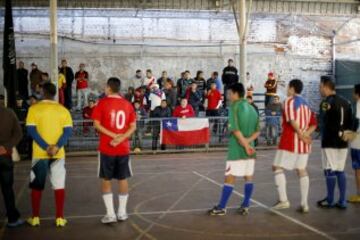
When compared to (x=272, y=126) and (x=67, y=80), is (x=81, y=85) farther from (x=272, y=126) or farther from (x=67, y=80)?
(x=272, y=126)

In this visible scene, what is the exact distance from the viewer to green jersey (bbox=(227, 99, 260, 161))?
26.1 feet

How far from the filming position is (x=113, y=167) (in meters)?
7.55

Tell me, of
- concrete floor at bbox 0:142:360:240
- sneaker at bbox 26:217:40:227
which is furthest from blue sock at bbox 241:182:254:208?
sneaker at bbox 26:217:40:227

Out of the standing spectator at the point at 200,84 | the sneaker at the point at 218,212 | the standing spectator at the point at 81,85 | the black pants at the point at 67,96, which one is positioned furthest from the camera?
the standing spectator at the point at 81,85

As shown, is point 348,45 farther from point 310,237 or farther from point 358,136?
point 310,237

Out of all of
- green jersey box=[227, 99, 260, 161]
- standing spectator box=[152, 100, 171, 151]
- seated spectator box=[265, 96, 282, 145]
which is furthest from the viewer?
seated spectator box=[265, 96, 282, 145]

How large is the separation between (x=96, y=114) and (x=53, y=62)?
30.0 feet

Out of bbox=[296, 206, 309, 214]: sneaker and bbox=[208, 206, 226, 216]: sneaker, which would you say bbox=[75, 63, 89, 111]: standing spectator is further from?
bbox=[296, 206, 309, 214]: sneaker

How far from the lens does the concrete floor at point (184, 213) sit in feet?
23.0

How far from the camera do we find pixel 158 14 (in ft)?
81.9

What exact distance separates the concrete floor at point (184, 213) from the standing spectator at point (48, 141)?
563 mm

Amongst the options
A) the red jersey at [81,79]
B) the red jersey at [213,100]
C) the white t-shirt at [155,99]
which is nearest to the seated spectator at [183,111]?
the white t-shirt at [155,99]

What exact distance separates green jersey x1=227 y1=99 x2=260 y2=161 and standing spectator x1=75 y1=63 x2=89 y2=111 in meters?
14.6

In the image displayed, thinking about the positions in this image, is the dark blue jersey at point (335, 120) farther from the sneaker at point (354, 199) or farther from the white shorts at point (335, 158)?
the sneaker at point (354, 199)
